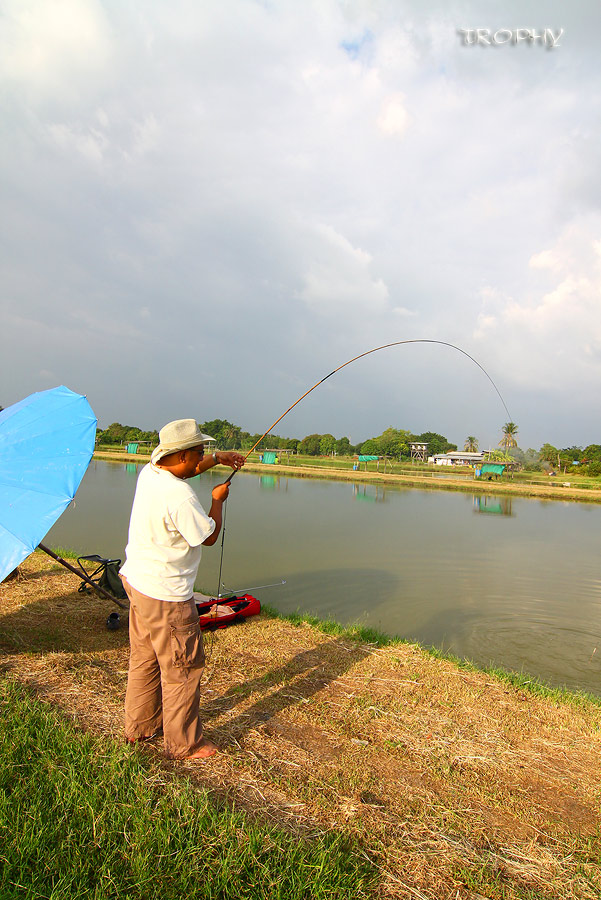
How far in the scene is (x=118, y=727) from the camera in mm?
2885

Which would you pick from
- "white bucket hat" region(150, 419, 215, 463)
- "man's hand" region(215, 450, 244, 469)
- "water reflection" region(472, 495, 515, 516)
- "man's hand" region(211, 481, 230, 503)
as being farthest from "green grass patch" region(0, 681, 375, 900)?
"water reflection" region(472, 495, 515, 516)

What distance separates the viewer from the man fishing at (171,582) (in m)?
2.50

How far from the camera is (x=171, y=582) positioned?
2.53m

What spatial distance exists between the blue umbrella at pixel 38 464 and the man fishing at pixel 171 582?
0.79m

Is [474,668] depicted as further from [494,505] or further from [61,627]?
[494,505]

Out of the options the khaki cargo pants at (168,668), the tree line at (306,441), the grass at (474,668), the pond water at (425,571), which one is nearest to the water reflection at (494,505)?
the pond water at (425,571)

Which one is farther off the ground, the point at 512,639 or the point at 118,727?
the point at 118,727

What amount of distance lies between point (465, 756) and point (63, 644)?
3.05m

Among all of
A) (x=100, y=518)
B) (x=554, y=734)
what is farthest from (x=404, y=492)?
(x=554, y=734)

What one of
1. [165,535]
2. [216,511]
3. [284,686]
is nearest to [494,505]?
[284,686]

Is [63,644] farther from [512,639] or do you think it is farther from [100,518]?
[100,518]

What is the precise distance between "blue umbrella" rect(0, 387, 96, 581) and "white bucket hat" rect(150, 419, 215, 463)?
0.90 metres

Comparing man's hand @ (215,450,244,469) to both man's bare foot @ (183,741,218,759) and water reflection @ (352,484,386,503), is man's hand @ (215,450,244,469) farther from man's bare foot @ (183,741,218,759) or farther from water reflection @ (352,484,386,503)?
water reflection @ (352,484,386,503)

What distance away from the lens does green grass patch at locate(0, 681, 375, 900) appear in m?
1.76
